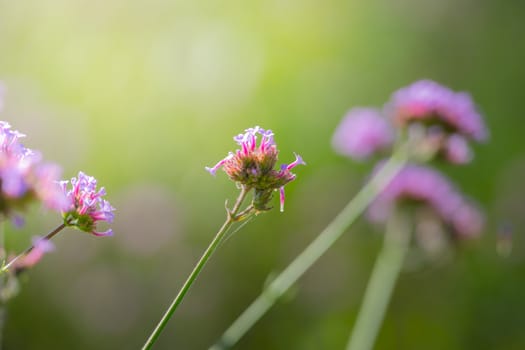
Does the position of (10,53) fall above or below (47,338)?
above

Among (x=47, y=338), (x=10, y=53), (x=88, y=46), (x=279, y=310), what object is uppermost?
(x=88, y=46)

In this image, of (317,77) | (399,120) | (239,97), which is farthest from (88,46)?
(399,120)

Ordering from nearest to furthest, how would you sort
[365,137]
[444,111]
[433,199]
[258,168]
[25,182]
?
[25,182] < [258,168] < [444,111] < [365,137] < [433,199]

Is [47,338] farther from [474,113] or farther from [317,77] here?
[317,77]

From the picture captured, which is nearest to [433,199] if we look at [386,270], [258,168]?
[386,270]

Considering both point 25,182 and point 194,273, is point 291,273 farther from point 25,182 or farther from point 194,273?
point 25,182

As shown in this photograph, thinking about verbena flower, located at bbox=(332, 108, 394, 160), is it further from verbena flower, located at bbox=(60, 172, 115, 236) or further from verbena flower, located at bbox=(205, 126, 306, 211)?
verbena flower, located at bbox=(60, 172, 115, 236)

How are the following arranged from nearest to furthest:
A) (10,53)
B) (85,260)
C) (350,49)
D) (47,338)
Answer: (47,338) → (85,260) → (10,53) → (350,49)

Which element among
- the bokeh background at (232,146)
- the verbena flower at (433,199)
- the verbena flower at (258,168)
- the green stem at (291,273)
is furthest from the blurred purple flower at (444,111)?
the verbena flower at (258,168)
